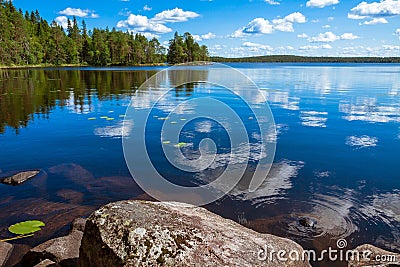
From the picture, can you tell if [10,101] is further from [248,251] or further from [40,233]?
[248,251]

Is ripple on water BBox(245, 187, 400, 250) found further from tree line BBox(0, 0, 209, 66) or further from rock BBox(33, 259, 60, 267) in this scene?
tree line BBox(0, 0, 209, 66)

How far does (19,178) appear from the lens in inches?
334

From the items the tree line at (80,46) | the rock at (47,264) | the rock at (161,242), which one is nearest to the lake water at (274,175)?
the rock at (47,264)

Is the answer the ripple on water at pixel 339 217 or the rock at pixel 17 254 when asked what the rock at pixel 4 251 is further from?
the ripple on water at pixel 339 217

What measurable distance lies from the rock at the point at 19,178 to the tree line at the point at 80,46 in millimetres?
90480

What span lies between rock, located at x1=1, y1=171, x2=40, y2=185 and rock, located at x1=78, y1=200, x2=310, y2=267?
218 inches

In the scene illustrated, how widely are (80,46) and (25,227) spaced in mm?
124492

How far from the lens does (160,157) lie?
10570 mm

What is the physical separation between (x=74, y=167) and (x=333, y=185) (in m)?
7.29

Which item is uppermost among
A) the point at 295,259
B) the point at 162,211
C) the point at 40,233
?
the point at 162,211

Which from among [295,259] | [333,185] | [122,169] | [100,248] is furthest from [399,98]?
[100,248]

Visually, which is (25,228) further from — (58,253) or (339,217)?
(339,217)

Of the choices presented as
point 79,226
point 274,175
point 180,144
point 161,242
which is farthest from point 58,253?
point 180,144

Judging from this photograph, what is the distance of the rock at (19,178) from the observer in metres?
8.34
